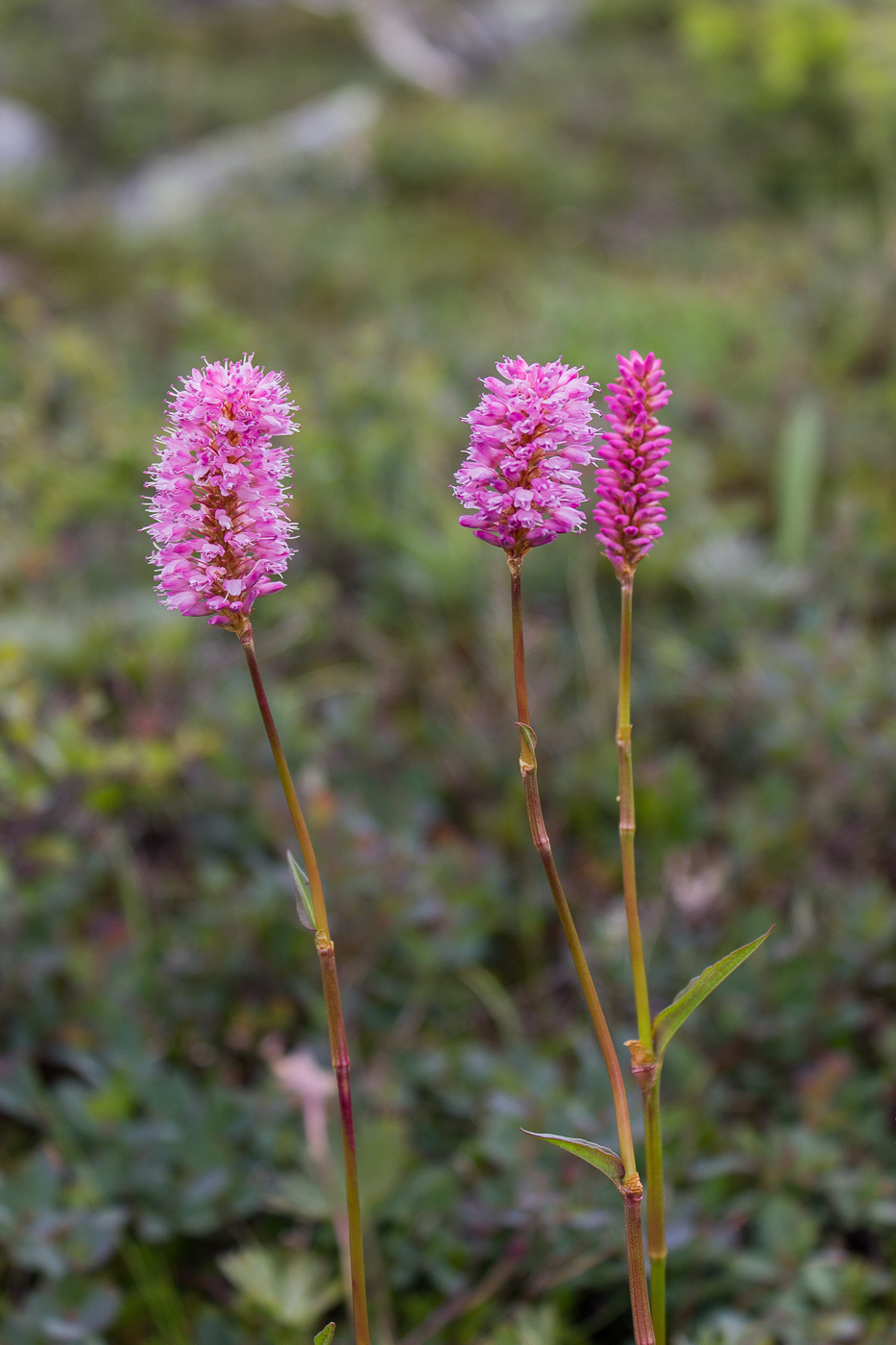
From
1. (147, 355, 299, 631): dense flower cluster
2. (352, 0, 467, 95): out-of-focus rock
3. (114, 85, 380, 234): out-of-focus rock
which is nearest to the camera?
(147, 355, 299, 631): dense flower cluster

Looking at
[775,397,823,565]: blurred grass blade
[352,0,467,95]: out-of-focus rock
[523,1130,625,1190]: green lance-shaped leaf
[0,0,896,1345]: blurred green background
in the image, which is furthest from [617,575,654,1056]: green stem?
[352,0,467,95]: out-of-focus rock

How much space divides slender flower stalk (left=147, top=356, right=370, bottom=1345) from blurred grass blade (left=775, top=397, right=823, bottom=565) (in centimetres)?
299

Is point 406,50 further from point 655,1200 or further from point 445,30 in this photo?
point 655,1200

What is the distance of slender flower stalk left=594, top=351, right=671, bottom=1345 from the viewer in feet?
3.48

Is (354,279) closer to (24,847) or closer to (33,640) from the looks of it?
(33,640)

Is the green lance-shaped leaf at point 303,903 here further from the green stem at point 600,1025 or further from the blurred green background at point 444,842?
the blurred green background at point 444,842

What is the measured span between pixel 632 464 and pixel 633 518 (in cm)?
5

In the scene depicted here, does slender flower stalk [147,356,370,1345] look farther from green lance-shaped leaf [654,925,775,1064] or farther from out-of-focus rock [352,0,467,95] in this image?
out-of-focus rock [352,0,467,95]

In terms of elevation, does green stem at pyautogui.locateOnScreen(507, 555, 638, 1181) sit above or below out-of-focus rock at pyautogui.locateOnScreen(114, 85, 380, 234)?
below

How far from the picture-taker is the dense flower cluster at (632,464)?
106 centimetres

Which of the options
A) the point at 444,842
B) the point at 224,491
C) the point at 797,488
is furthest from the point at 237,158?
the point at 224,491

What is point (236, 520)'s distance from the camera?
1079 mm

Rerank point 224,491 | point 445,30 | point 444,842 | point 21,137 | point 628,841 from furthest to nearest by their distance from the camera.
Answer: point 445,30, point 21,137, point 444,842, point 628,841, point 224,491

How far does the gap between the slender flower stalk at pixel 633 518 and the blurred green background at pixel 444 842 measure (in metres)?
0.70
